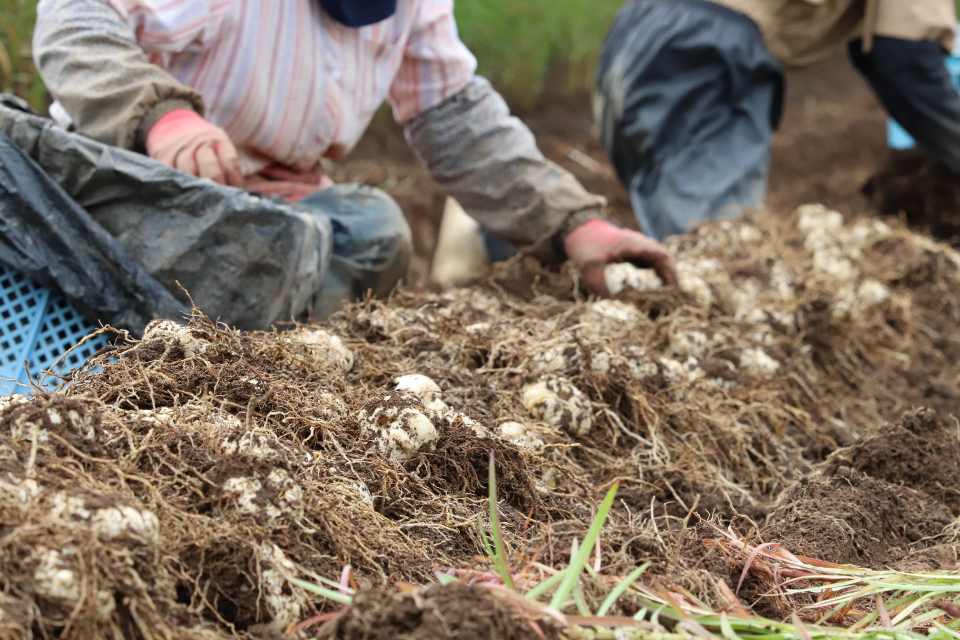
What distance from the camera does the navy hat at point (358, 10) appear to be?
1954 mm

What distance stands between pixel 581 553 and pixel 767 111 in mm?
3152

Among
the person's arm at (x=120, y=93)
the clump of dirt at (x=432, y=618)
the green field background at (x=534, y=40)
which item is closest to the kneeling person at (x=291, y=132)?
the person's arm at (x=120, y=93)

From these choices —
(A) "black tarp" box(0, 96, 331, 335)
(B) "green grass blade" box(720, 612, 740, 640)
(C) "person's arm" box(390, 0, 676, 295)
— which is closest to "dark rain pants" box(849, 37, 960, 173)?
(C) "person's arm" box(390, 0, 676, 295)

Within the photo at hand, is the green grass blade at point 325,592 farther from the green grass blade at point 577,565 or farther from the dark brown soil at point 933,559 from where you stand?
the dark brown soil at point 933,559

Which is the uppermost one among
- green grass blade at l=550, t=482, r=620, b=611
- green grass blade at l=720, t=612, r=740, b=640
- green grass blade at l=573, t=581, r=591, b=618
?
green grass blade at l=550, t=482, r=620, b=611

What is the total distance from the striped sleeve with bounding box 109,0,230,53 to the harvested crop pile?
2.29 ft

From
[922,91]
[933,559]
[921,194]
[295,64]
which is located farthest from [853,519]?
[921,194]

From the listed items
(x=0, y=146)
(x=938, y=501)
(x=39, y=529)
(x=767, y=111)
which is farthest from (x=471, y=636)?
(x=767, y=111)

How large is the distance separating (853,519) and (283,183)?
1.59 meters

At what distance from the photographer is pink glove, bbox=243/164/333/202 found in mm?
2214

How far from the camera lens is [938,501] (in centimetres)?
153

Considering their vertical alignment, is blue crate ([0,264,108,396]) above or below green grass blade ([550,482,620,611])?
below

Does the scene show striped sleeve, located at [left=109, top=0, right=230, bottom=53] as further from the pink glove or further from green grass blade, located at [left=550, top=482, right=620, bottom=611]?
green grass blade, located at [left=550, top=482, right=620, bottom=611]

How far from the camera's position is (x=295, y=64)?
79.8 inches
